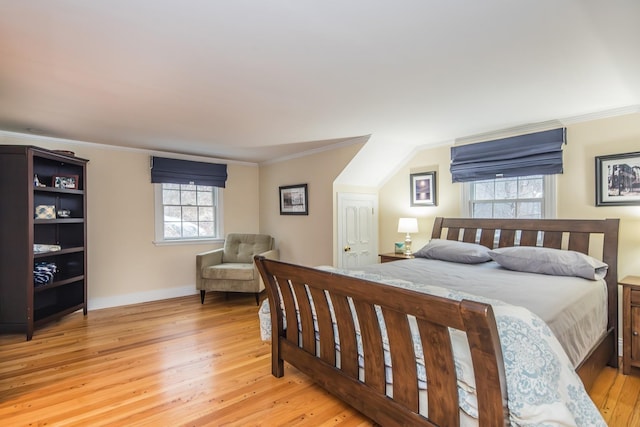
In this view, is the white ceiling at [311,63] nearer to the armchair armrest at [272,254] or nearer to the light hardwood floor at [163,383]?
the armchair armrest at [272,254]

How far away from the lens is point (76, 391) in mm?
2301

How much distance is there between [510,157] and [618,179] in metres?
0.92

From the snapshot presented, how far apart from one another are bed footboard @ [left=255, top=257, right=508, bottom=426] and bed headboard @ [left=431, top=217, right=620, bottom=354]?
89.0 inches

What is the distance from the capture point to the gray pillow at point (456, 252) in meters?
3.27

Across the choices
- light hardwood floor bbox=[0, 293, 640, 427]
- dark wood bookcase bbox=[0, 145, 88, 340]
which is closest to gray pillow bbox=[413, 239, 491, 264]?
light hardwood floor bbox=[0, 293, 640, 427]

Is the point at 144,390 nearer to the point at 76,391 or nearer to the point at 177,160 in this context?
the point at 76,391

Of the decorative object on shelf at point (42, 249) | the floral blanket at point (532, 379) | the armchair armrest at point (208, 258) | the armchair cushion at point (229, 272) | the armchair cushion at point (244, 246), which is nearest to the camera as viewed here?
the floral blanket at point (532, 379)

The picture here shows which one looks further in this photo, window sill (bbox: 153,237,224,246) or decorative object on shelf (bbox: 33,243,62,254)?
window sill (bbox: 153,237,224,246)

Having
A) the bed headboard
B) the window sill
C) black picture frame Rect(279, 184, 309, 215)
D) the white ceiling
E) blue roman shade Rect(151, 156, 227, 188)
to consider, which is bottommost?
the window sill

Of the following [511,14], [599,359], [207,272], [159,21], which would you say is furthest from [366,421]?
[207,272]

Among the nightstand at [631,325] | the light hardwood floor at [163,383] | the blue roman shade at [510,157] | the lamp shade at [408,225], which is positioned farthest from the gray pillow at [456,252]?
the light hardwood floor at [163,383]

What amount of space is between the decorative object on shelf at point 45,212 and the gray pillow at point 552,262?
4599 millimetres

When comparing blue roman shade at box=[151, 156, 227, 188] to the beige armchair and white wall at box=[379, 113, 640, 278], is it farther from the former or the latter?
white wall at box=[379, 113, 640, 278]

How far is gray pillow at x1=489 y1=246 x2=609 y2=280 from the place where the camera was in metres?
2.61
